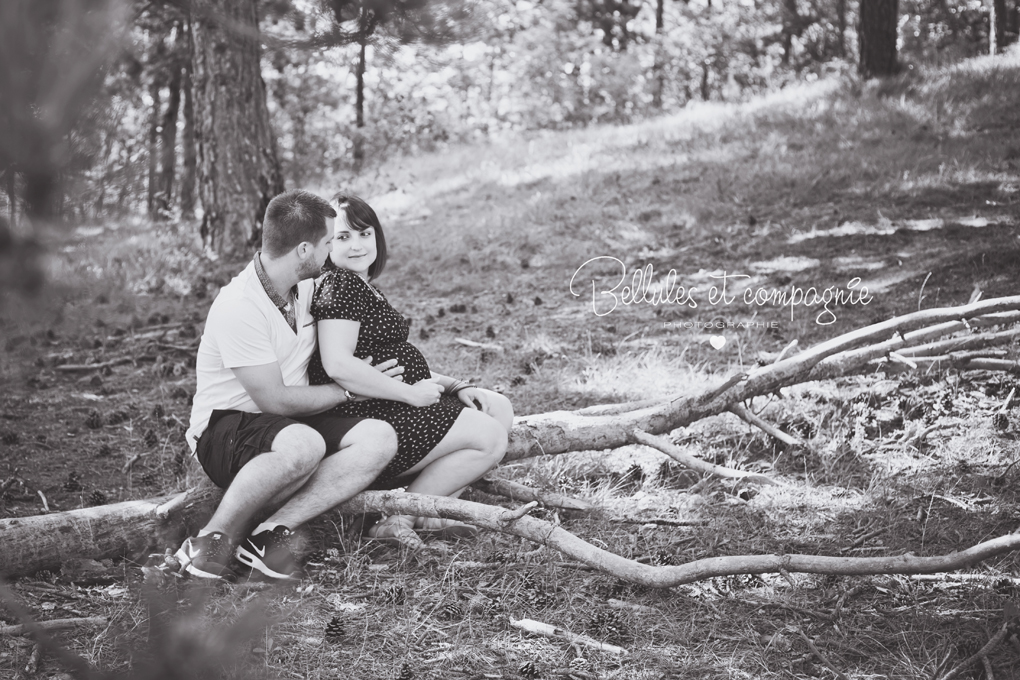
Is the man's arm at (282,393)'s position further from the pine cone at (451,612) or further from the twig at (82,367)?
the twig at (82,367)

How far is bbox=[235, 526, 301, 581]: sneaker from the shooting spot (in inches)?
109

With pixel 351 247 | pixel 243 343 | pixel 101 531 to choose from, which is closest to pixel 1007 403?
pixel 351 247

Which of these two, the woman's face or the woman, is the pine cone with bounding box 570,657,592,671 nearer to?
the woman

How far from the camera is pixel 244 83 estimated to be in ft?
23.5

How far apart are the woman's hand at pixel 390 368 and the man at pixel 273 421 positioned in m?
0.17

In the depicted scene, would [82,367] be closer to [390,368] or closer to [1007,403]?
[390,368]

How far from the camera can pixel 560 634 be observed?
2496mm

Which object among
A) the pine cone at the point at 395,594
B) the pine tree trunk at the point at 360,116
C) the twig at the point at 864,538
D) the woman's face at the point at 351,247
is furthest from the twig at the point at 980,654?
the pine tree trunk at the point at 360,116

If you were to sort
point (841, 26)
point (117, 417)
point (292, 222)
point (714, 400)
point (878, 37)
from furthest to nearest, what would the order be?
point (841, 26) < point (878, 37) < point (117, 417) < point (714, 400) < point (292, 222)

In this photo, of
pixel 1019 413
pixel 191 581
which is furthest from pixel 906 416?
pixel 191 581

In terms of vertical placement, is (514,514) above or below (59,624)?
above

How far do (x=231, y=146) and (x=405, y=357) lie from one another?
4.68 m

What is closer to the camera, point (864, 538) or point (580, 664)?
point (580, 664)

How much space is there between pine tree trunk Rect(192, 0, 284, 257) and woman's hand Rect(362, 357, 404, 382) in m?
4.51
